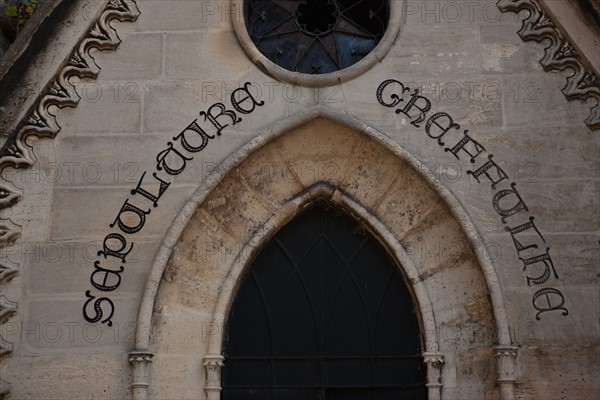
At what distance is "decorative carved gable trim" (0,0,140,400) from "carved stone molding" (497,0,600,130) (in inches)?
154

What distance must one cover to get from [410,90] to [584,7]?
6.19ft

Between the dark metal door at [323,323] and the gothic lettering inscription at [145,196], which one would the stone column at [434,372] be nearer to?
the dark metal door at [323,323]

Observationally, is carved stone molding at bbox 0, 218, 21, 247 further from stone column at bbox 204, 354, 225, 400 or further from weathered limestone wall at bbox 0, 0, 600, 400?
stone column at bbox 204, 354, 225, 400

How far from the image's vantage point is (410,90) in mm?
11422

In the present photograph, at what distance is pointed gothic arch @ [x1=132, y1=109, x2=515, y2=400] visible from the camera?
10.9 metres

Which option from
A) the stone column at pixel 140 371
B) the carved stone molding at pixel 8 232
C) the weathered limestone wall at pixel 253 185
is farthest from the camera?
the carved stone molding at pixel 8 232

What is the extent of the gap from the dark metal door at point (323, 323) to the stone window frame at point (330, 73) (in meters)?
1.36

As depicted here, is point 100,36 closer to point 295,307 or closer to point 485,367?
point 295,307

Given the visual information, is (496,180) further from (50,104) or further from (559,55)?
(50,104)

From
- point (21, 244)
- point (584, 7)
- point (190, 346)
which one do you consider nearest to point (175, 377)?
point (190, 346)

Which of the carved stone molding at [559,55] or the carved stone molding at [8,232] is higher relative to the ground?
the carved stone molding at [559,55]

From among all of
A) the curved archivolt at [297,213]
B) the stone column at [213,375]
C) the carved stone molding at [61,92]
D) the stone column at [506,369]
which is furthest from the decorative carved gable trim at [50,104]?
the stone column at [506,369]

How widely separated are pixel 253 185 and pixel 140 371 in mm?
2182

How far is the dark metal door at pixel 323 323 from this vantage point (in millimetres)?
11172
